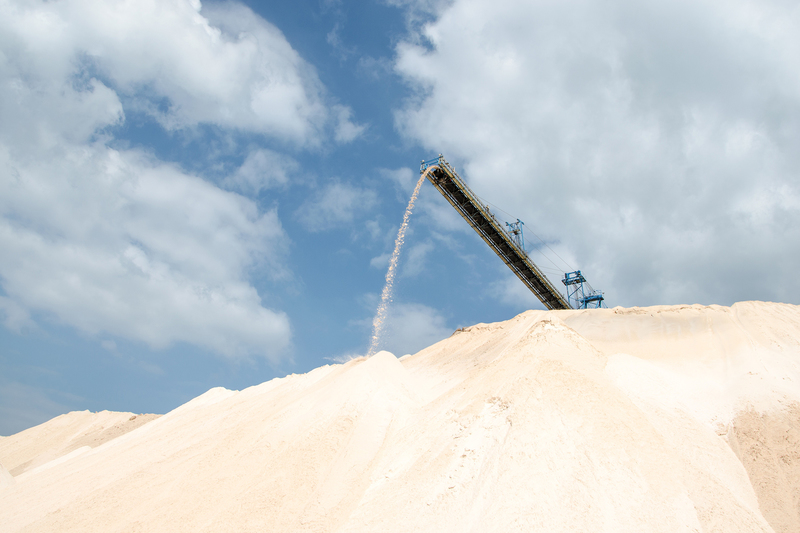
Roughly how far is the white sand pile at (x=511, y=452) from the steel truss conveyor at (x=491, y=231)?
840 centimetres

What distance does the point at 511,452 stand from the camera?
44.0 ft

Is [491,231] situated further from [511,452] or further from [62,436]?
[62,436]

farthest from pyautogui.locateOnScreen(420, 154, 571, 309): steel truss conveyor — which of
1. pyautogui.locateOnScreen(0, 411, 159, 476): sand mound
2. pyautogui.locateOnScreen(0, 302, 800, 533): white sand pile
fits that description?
pyautogui.locateOnScreen(0, 411, 159, 476): sand mound

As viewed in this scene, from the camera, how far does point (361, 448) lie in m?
16.6

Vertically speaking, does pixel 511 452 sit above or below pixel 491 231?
below

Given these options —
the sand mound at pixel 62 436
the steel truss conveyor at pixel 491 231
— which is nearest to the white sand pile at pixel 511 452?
the steel truss conveyor at pixel 491 231

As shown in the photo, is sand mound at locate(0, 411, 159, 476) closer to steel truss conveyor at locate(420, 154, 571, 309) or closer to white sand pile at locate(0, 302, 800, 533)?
white sand pile at locate(0, 302, 800, 533)

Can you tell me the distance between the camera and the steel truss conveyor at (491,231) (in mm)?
25953

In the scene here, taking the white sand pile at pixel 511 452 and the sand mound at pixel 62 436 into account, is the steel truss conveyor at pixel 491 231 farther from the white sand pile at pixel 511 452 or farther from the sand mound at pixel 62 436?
the sand mound at pixel 62 436

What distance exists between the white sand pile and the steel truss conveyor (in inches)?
331

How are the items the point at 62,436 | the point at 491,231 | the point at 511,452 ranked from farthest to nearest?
the point at 62,436 → the point at 491,231 → the point at 511,452

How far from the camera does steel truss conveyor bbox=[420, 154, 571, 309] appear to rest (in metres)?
26.0

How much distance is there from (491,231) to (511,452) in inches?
688

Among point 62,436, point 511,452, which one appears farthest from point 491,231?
point 62,436
